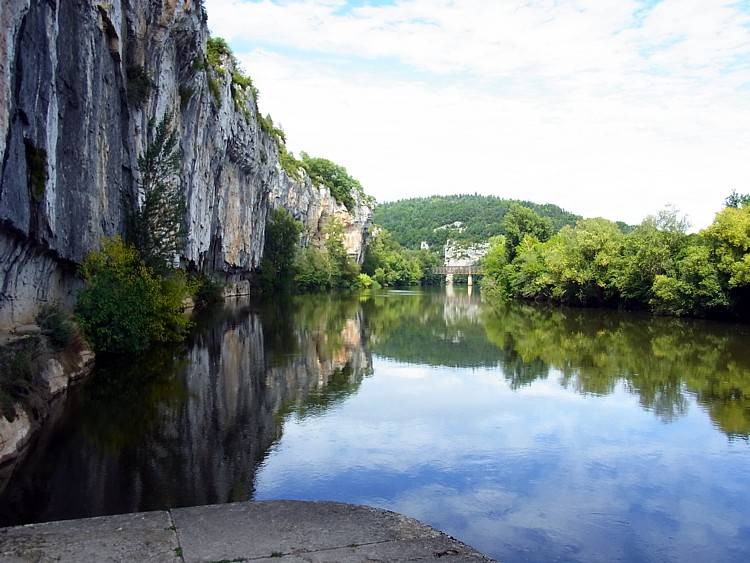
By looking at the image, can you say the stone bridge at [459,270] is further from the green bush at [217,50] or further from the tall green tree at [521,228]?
the green bush at [217,50]

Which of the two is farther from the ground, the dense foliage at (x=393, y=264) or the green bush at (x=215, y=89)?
the green bush at (x=215, y=89)

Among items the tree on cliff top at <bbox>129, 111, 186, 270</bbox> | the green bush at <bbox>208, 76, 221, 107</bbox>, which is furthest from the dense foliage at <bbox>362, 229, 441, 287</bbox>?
the tree on cliff top at <bbox>129, 111, 186, 270</bbox>

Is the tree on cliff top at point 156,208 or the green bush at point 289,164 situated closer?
the tree on cliff top at point 156,208

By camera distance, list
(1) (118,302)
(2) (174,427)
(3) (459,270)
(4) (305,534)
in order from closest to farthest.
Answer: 1. (4) (305,534)
2. (2) (174,427)
3. (1) (118,302)
4. (3) (459,270)

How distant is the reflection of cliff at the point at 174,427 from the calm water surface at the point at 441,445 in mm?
53

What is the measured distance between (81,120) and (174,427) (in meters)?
10.4

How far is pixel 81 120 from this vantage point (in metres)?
19.6

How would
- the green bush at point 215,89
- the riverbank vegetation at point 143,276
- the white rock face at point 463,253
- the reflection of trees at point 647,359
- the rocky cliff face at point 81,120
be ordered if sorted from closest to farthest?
the rocky cliff face at point 81,120
the reflection of trees at point 647,359
the riverbank vegetation at point 143,276
the green bush at point 215,89
the white rock face at point 463,253

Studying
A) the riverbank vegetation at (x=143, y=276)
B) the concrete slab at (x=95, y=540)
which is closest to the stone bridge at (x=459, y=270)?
the riverbank vegetation at (x=143, y=276)

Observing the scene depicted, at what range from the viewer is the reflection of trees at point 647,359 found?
60.1ft

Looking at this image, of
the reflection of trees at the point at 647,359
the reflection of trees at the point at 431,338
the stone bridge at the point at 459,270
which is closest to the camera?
the reflection of trees at the point at 647,359

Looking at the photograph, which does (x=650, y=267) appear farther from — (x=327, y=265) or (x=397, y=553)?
(x=397, y=553)

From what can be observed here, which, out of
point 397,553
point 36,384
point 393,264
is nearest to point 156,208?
point 36,384

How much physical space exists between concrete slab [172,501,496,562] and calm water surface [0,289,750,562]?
1597mm
